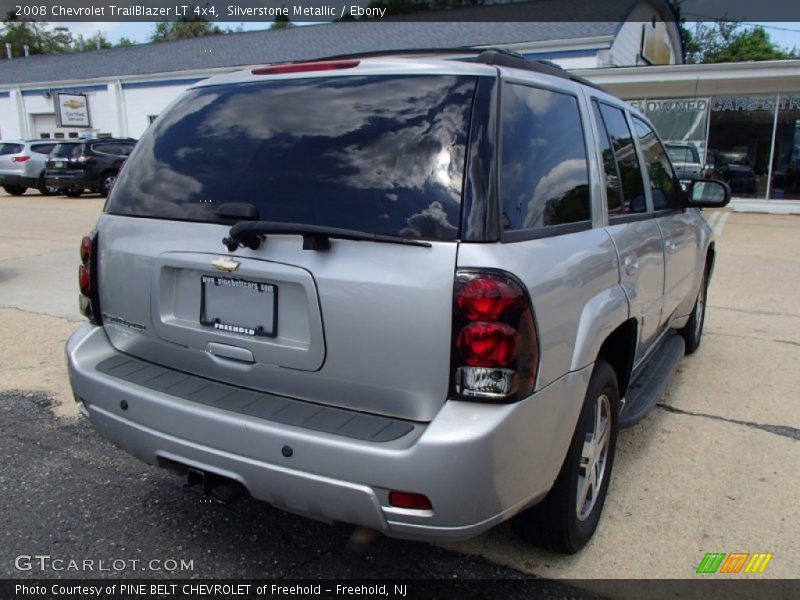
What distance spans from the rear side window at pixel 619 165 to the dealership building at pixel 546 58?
98 centimetres

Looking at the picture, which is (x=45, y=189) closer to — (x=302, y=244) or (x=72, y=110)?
(x=72, y=110)

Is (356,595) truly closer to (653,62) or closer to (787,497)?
(787,497)

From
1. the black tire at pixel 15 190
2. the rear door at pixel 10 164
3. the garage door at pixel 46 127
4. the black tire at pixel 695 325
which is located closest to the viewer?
the black tire at pixel 695 325

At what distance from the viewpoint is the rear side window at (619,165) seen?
310 centimetres

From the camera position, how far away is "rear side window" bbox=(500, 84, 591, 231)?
228cm

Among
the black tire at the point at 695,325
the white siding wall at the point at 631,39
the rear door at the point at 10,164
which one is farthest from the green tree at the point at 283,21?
the black tire at the point at 695,325

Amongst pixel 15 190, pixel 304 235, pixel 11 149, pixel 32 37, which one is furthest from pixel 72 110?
pixel 32 37

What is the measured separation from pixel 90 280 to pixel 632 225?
2.49m

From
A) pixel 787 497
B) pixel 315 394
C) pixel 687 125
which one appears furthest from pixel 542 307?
pixel 687 125

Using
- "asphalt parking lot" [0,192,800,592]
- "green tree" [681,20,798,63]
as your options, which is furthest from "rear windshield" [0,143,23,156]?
"green tree" [681,20,798,63]

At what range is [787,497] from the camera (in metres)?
3.20

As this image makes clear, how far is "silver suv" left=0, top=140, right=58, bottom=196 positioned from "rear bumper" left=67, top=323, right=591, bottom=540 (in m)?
21.1

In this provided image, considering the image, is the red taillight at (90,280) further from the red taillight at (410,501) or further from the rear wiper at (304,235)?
the red taillight at (410,501)

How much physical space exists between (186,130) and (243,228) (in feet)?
2.51
